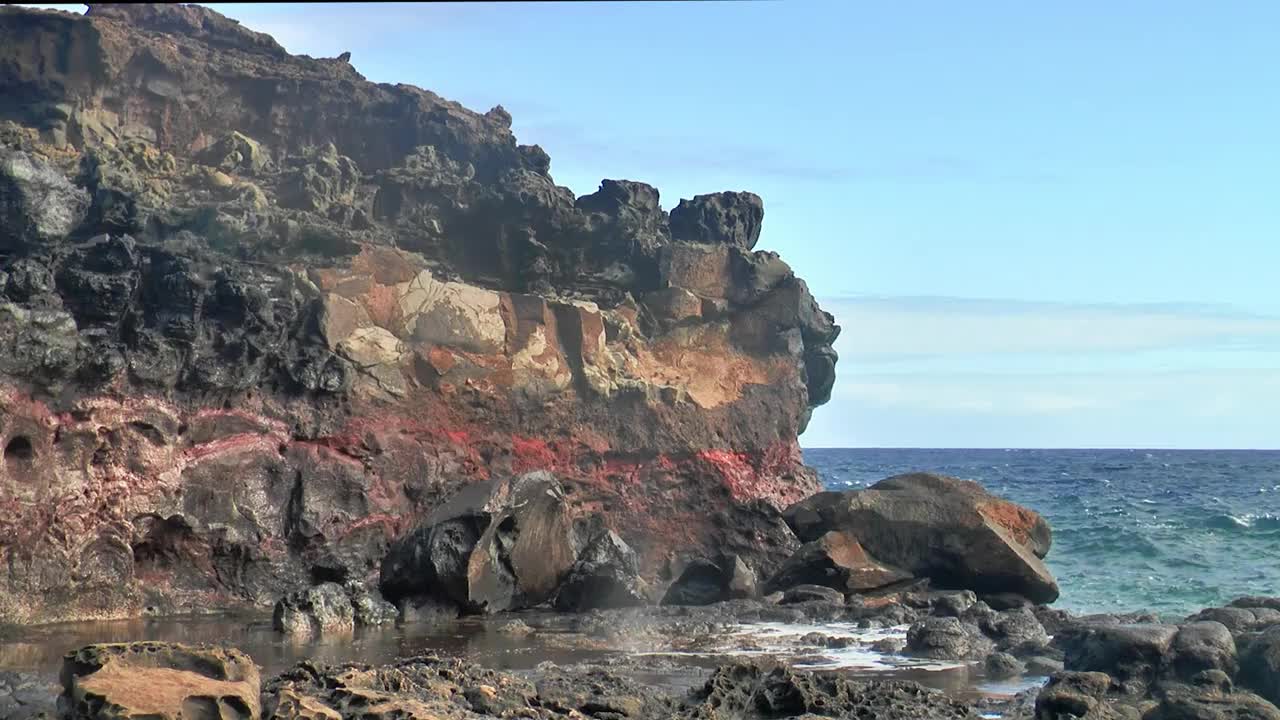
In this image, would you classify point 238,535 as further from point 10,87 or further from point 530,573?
point 10,87

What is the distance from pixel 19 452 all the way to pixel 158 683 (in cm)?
935

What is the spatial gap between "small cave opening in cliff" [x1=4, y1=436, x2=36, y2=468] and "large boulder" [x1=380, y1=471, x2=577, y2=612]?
462 cm

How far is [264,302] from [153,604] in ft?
14.2

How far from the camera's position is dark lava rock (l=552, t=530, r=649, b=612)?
1803cm

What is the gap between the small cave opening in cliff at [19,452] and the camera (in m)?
15.6

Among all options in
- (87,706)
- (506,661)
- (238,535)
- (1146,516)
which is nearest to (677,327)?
(238,535)

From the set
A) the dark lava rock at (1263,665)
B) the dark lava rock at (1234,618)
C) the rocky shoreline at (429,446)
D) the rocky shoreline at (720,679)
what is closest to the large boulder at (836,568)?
the rocky shoreline at (429,446)

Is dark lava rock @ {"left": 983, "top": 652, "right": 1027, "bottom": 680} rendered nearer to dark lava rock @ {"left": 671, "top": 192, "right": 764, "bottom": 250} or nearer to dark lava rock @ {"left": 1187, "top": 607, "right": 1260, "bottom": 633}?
dark lava rock @ {"left": 1187, "top": 607, "right": 1260, "bottom": 633}

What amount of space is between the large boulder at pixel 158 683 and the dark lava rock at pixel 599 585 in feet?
32.1

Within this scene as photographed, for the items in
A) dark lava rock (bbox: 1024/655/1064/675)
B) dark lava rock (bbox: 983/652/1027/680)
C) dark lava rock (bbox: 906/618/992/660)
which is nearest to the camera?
dark lava rock (bbox: 983/652/1027/680)

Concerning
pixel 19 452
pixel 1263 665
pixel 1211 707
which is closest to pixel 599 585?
pixel 19 452

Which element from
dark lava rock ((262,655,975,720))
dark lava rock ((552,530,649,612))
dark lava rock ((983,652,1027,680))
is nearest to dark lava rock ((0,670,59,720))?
dark lava rock ((262,655,975,720))

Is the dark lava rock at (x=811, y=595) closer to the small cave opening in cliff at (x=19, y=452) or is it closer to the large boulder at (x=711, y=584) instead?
the large boulder at (x=711, y=584)

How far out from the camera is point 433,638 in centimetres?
1515
